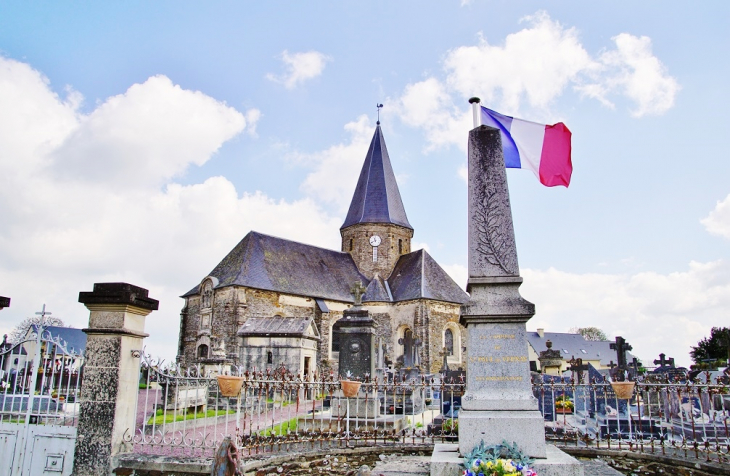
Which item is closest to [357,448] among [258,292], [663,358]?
[663,358]

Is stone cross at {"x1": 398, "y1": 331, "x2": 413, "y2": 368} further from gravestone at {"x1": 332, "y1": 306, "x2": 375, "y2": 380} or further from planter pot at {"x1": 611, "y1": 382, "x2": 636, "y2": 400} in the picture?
planter pot at {"x1": 611, "y1": 382, "x2": 636, "y2": 400}

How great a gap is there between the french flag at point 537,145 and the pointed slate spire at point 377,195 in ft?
97.0

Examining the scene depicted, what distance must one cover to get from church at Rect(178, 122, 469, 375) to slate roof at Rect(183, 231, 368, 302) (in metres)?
0.08

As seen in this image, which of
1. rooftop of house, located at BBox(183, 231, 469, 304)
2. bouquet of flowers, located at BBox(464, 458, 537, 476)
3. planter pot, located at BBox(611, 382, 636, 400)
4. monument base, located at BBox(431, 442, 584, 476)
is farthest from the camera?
rooftop of house, located at BBox(183, 231, 469, 304)

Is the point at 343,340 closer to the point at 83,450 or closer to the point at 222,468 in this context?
the point at 83,450

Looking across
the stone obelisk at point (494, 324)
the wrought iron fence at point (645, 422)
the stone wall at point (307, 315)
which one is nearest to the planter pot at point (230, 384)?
the stone obelisk at point (494, 324)

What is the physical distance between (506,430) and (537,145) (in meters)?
3.85

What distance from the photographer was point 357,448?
7.77 meters

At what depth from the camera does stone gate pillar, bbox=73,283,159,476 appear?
6.06 meters

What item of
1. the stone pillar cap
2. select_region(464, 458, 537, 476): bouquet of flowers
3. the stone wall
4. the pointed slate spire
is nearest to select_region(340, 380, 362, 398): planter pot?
the stone pillar cap

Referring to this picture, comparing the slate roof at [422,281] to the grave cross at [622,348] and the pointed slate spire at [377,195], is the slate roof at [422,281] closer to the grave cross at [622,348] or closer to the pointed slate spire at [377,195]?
the pointed slate spire at [377,195]

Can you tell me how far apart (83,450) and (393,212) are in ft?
107

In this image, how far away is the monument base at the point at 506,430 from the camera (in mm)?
5387

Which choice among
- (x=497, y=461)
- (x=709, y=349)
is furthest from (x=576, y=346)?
(x=497, y=461)
